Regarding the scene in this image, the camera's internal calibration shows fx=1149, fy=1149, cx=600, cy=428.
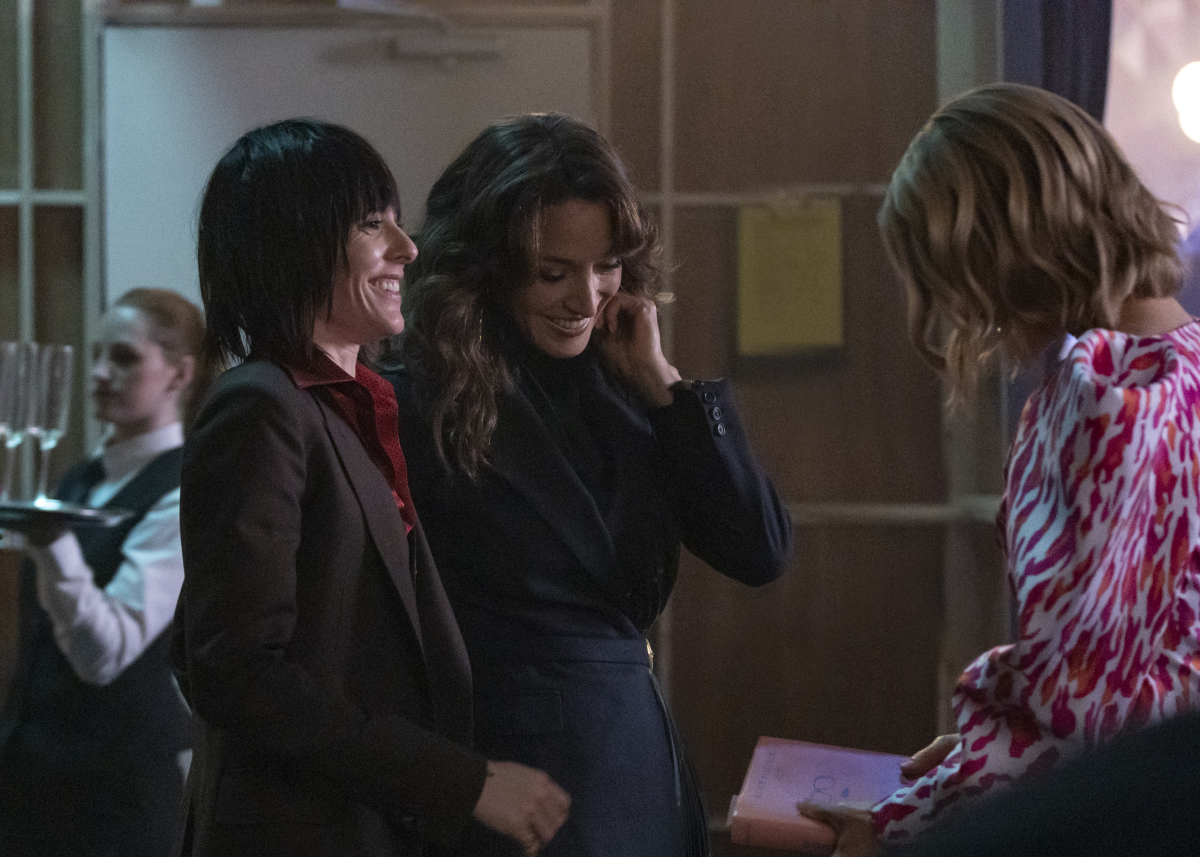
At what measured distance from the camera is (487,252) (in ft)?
4.21

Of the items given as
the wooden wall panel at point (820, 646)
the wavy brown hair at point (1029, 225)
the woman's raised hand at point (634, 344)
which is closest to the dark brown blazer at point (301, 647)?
the woman's raised hand at point (634, 344)

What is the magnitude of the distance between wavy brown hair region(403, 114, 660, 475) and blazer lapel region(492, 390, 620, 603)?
29 mm

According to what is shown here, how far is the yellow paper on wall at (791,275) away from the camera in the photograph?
121 inches

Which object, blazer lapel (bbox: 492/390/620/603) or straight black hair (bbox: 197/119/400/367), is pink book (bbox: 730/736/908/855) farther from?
straight black hair (bbox: 197/119/400/367)

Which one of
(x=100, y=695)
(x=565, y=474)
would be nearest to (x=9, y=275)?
(x=100, y=695)

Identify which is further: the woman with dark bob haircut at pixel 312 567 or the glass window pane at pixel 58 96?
the glass window pane at pixel 58 96

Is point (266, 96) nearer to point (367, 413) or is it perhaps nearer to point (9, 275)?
point (9, 275)

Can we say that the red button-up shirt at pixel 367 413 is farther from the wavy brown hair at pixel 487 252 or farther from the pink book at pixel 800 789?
the pink book at pixel 800 789

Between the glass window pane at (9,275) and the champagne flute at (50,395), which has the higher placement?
the glass window pane at (9,275)

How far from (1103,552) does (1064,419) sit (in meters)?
0.11

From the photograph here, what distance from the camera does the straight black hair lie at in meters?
0.99

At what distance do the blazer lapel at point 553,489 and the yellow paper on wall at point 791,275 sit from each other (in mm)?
1896

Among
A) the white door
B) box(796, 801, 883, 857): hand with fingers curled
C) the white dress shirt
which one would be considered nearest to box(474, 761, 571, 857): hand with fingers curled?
box(796, 801, 883, 857): hand with fingers curled

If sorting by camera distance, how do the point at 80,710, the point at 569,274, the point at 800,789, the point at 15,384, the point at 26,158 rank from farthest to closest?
the point at 26,158 → the point at 15,384 → the point at 80,710 → the point at 569,274 → the point at 800,789
